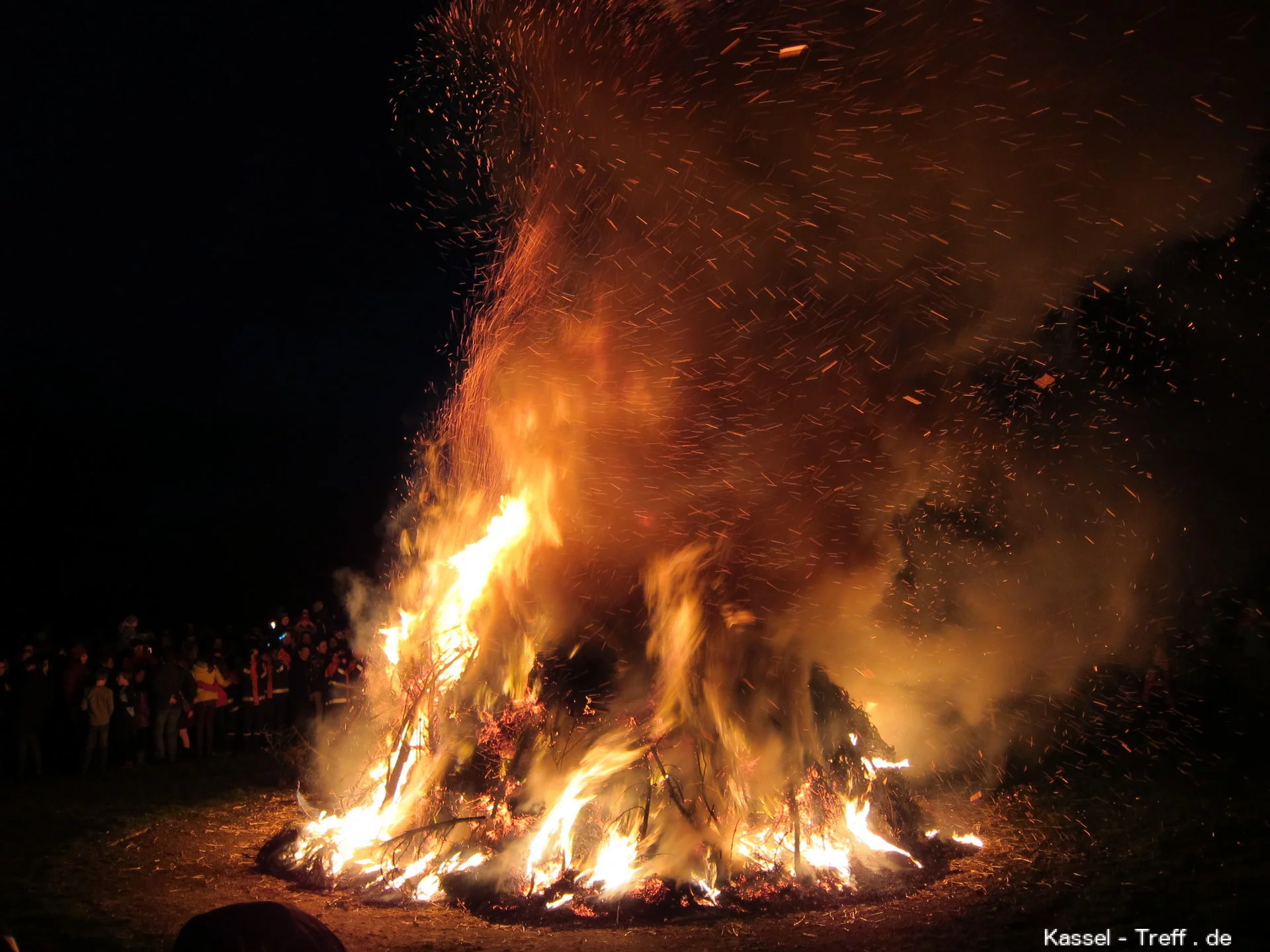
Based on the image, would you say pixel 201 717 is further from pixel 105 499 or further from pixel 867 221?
pixel 105 499

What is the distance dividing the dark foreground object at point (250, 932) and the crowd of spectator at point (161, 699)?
6552mm

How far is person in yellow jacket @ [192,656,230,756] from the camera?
43.2 feet

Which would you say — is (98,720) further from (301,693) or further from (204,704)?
(301,693)

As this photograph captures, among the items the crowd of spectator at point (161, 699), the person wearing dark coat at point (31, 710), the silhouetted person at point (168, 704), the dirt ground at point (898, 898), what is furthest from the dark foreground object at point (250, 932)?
the silhouetted person at point (168, 704)

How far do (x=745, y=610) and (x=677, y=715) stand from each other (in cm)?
109

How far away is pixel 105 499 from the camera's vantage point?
29.4 m

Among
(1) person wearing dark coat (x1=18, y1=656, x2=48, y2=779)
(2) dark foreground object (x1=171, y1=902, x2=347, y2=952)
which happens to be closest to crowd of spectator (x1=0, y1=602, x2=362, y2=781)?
(1) person wearing dark coat (x1=18, y1=656, x2=48, y2=779)

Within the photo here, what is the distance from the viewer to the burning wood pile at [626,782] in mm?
6242

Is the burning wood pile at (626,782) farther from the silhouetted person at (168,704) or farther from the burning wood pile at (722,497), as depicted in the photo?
the silhouetted person at (168,704)

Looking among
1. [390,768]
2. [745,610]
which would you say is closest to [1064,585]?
[745,610]

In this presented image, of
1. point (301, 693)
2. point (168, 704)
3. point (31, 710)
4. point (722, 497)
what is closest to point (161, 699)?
point (168, 704)

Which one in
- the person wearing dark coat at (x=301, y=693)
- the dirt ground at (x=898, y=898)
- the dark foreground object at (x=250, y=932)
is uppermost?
the dark foreground object at (x=250, y=932)

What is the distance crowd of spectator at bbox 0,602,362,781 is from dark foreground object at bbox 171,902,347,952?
655 cm

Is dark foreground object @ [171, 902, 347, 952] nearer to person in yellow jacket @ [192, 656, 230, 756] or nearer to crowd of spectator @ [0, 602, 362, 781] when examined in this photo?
crowd of spectator @ [0, 602, 362, 781]
